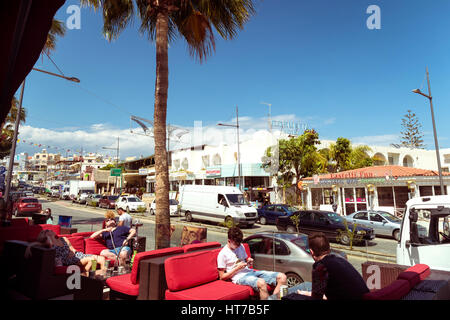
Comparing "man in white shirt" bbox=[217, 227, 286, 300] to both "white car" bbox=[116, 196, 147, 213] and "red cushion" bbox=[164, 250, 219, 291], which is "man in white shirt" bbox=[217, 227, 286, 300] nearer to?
"red cushion" bbox=[164, 250, 219, 291]

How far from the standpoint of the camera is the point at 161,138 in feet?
20.1

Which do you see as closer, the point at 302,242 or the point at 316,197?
the point at 302,242

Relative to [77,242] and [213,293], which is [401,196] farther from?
[77,242]

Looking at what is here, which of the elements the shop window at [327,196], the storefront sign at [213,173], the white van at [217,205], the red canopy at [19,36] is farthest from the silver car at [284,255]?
the storefront sign at [213,173]

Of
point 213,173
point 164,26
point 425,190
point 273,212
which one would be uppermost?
point 164,26

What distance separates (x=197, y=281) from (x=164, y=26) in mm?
5723

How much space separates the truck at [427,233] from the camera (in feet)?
15.4

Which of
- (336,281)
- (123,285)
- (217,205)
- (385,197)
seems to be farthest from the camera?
(385,197)

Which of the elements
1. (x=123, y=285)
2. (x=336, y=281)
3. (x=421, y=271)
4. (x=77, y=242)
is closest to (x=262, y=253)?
(x=123, y=285)

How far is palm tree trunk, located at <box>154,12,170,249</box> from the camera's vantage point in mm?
5863

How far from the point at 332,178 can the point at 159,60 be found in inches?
804

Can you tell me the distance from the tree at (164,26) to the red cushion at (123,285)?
1.30 m

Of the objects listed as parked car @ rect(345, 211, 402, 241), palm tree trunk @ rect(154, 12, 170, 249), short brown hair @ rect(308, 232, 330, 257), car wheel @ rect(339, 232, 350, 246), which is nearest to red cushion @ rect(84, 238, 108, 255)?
palm tree trunk @ rect(154, 12, 170, 249)

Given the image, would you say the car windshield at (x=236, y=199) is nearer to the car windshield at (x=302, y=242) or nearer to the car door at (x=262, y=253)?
the car door at (x=262, y=253)
